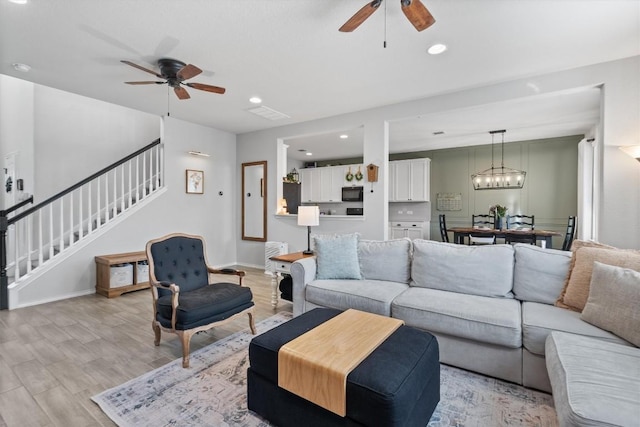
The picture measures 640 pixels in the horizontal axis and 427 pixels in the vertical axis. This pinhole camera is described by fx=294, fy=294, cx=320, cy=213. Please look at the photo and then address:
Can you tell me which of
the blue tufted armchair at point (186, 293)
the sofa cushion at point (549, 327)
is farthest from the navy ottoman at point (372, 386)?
the blue tufted armchair at point (186, 293)

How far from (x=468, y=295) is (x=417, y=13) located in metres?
2.25

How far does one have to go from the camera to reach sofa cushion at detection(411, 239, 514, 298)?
2576 millimetres

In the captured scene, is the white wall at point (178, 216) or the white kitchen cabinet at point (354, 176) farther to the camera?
the white kitchen cabinet at point (354, 176)

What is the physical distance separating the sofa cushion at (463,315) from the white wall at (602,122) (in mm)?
1831

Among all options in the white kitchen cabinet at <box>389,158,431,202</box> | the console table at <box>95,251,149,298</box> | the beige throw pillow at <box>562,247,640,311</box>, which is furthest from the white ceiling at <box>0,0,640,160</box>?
the white kitchen cabinet at <box>389,158,431,202</box>

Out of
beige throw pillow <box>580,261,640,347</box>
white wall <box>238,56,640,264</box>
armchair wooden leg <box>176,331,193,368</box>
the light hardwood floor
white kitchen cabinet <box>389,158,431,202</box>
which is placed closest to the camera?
beige throw pillow <box>580,261,640,347</box>

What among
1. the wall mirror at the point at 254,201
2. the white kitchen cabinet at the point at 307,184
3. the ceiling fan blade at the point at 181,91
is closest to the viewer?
the ceiling fan blade at the point at 181,91

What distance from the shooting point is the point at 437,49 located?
2.88 meters

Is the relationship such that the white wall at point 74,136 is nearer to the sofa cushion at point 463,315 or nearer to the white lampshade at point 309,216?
the white lampshade at point 309,216

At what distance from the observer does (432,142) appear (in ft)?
22.5

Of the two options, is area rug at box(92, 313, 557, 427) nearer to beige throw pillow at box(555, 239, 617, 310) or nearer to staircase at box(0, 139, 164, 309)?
beige throw pillow at box(555, 239, 617, 310)

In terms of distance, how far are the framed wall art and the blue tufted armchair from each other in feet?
9.00

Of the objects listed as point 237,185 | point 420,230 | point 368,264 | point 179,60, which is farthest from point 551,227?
point 179,60

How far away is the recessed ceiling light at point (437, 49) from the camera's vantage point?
9.21 feet
